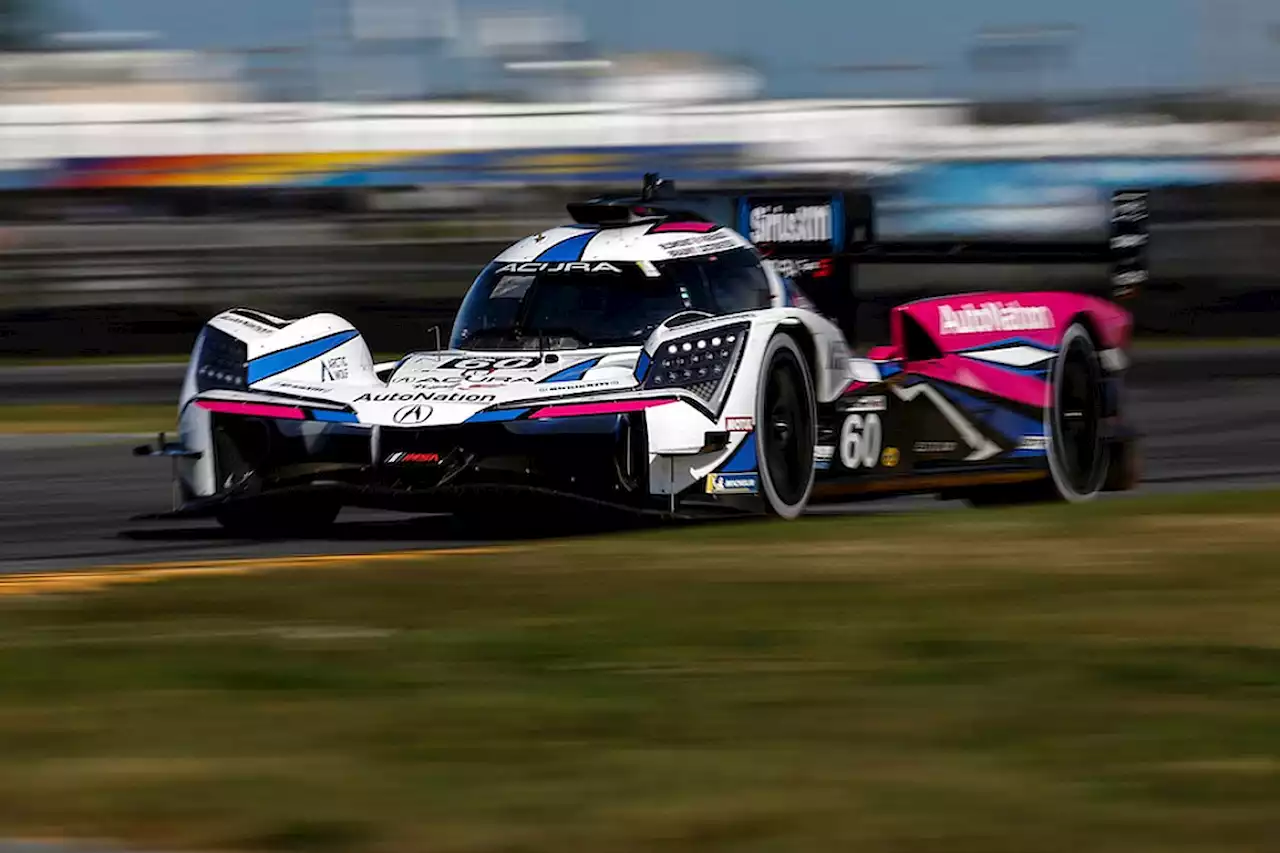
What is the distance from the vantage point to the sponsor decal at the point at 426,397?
28.6 ft

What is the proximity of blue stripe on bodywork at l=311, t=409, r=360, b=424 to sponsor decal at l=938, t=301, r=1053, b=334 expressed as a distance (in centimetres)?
300

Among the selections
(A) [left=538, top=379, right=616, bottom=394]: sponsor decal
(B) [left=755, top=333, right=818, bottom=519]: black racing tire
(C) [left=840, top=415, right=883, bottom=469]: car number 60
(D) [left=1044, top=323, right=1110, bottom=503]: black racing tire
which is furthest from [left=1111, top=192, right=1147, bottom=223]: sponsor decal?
(A) [left=538, top=379, right=616, bottom=394]: sponsor decal

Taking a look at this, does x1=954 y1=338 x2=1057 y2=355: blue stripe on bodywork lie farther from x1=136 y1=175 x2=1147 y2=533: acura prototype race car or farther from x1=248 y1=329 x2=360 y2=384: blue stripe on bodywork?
x1=248 y1=329 x2=360 y2=384: blue stripe on bodywork

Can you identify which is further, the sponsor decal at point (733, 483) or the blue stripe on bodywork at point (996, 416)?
the blue stripe on bodywork at point (996, 416)

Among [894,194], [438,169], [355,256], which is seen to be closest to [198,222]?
[355,256]

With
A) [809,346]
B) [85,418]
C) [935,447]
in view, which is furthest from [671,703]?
[85,418]

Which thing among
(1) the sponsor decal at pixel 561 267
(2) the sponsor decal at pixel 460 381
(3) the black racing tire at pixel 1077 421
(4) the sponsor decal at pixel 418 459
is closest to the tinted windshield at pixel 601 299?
(1) the sponsor decal at pixel 561 267

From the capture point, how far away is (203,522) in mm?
10141

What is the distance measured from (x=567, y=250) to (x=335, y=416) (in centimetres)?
165

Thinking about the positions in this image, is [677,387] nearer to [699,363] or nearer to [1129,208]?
[699,363]

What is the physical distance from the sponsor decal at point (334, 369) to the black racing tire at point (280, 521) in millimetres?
512

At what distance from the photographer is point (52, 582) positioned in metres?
7.41

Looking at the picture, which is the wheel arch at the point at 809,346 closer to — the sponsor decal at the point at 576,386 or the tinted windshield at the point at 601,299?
the tinted windshield at the point at 601,299

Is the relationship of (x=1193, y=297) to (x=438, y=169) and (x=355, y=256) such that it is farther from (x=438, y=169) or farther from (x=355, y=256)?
(x=438, y=169)
